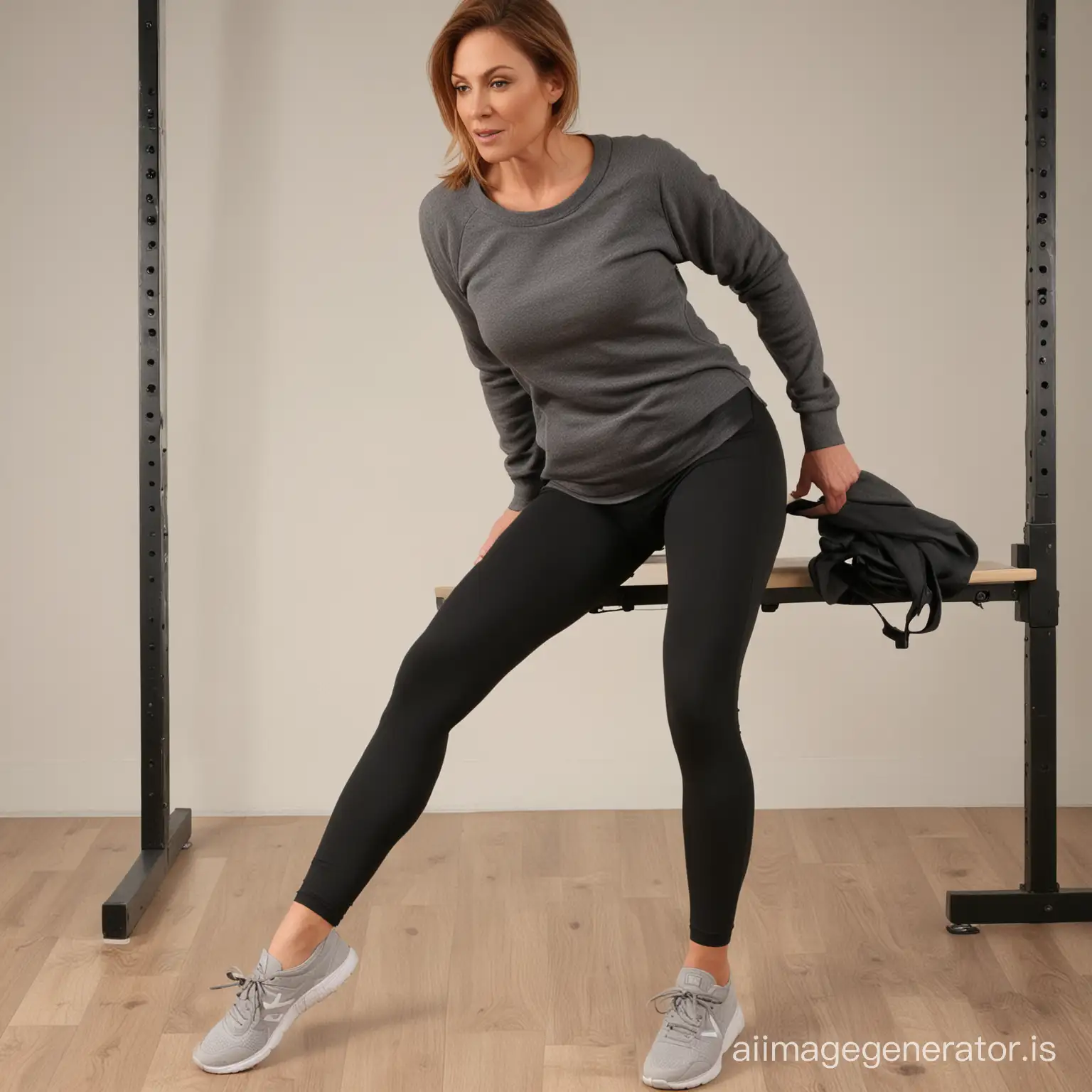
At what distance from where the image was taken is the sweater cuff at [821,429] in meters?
1.93

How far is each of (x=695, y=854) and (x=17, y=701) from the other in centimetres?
186

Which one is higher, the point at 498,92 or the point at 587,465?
the point at 498,92

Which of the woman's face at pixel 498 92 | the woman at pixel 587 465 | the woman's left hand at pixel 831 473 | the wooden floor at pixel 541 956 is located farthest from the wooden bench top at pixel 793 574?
the woman's face at pixel 498 92

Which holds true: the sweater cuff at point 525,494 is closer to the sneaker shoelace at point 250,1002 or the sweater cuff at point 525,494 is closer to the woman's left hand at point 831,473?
the woman's left hand at point 831,473

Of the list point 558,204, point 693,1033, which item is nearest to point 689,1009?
point 693,1033

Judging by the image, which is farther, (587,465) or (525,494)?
(525,494)

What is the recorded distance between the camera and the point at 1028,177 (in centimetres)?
218

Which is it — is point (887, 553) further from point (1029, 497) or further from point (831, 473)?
point (1029, 497)

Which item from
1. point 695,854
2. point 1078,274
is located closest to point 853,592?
point 695,854

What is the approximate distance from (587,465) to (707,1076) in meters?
0.85

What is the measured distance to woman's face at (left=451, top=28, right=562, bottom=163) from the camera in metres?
1.68

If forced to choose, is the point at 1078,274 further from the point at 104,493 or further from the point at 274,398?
the point at 104,493

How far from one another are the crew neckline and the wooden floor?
1167 millimetres

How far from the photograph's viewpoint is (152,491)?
247 cm
